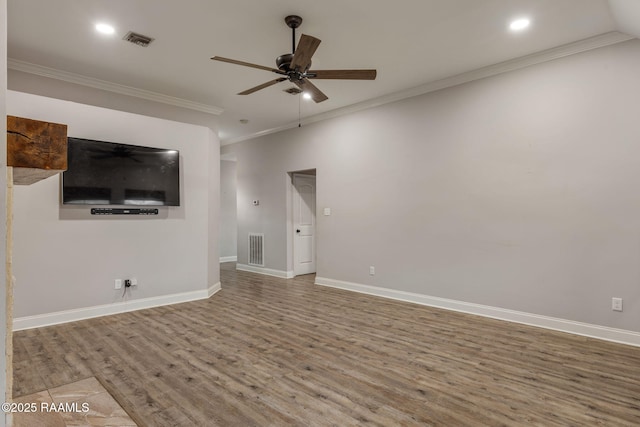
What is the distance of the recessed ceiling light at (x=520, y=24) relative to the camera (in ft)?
10.5

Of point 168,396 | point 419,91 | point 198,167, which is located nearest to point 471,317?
point 419,91

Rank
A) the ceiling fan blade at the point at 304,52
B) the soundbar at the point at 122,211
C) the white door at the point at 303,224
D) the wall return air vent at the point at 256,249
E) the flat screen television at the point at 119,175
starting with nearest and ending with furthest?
the ceiling fan blade at the point at 304,52
the flat screen television at the point at 119,175
the soundbar at the point at 122,211
the white door at the point at 303,224
the wall return air vent at the point at 256,249

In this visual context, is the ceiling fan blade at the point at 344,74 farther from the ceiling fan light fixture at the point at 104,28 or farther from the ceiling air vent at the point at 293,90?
the ceiling fan light fixture at the point at 104,28

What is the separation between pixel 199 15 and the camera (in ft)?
10.1

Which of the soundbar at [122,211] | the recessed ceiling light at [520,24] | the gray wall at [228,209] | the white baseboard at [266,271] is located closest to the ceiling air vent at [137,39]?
the soundbar at [122,211]

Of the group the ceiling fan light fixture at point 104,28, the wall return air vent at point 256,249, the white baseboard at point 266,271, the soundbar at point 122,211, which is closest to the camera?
the ceiling fan light fixture at point 104,28

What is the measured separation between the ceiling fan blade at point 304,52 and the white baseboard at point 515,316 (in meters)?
3.41

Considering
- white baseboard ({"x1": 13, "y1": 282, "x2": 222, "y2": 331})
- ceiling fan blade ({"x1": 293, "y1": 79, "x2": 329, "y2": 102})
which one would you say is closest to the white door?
white baseboard ({"x1": 13, "y1": 282, "x2": 222, "y2": 331})

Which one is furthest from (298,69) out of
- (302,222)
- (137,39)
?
(302,222)

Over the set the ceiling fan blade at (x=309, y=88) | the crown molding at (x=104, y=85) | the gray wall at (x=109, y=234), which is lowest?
the gray wall at (x=109, y=234)

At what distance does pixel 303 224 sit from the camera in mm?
6984

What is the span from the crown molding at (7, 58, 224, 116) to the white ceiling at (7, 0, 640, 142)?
0.17 feet

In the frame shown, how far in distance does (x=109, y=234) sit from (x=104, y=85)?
6.31ft

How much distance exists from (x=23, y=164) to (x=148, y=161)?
388 centimetres
